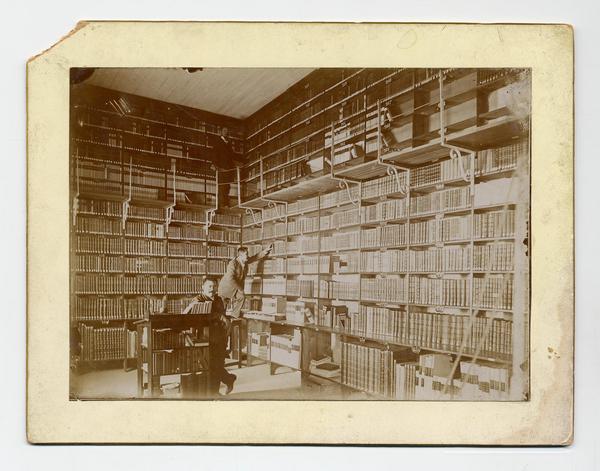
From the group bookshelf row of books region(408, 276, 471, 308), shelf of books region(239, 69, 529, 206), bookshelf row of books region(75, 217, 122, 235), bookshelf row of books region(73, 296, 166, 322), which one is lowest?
bookshelf row of books region(73, 296, 166, 322)

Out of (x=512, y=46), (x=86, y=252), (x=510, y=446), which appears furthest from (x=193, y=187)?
(x=510, y=446)

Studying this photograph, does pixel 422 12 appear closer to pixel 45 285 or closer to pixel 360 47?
pixel 360 47

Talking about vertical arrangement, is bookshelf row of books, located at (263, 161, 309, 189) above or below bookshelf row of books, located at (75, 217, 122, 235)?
above

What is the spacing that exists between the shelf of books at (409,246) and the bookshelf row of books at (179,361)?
22cm

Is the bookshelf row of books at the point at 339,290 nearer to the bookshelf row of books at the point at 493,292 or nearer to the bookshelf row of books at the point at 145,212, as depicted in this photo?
the bookshelf row of books at the point at 493,292

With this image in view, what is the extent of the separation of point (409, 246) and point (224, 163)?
2.86 ft

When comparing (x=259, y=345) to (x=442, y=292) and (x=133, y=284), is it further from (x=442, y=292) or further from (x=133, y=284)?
(x=442, y=292)

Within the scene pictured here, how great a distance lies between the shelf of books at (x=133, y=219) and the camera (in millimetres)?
2523

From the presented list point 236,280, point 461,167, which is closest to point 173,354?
point 236,280

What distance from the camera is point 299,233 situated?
2.60 metres

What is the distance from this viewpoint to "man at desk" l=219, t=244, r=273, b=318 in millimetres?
2561

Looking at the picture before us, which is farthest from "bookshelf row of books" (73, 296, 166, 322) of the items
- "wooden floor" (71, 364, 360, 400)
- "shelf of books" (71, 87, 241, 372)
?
"wooden floor" (71, 364, 360, 400)

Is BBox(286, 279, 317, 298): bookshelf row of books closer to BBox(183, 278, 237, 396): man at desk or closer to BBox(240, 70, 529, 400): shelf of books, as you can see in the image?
BBox(240, 70, 529, 400): shelf of books
